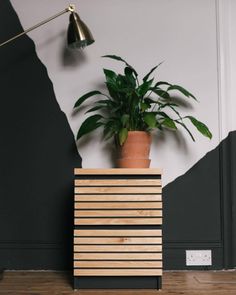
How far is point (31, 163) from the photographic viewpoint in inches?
100

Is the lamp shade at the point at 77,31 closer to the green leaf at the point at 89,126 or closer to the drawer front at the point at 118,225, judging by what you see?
the green leaf at the point at 89,126

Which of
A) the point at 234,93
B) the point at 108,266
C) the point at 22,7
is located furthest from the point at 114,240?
the point at 22,7

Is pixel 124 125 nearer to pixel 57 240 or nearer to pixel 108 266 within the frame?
pixel 108 266

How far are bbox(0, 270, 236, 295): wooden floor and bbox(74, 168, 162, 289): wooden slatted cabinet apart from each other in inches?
3.0

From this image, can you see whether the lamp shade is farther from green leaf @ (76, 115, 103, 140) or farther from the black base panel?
the black base panel

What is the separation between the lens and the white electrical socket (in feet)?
8.06

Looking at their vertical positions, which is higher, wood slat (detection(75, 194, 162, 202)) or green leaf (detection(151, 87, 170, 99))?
green leaf (detection(151, 87, 170, 99))

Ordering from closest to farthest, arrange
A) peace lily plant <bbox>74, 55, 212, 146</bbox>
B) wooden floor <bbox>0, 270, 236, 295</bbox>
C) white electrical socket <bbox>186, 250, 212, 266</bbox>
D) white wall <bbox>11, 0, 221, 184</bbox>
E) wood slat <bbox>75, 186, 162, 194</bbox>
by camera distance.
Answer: wooden floor <bbox>0, 270, 236, 295</bbox> → wood slat <bbox>75, 186, 162, 194</bbox> → peace lily plant <bbox>74, 55, 212, 146</bbox> → white electrical socket <bbox>186, 250, 212, 266</bbox> → white wall <bbox>11, 0, 221, 184</bbox>

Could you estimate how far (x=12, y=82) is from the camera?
2.61m

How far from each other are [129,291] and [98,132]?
1.01 m

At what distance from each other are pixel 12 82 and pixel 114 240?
4.16ft

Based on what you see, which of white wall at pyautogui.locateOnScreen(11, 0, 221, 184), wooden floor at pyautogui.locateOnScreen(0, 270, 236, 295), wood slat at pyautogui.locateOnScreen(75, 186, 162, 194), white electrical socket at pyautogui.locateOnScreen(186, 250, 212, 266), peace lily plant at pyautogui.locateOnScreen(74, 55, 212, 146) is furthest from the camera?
white wall at pyautogui.locateOnScreen(11, 0, 221, 184)

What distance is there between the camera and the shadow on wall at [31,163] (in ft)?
8.17

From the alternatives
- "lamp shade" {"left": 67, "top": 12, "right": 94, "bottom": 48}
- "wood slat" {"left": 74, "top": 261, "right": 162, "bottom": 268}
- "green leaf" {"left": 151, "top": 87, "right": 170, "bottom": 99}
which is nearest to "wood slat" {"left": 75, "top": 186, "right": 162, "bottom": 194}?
"wood slat" {"left": 74, "top": 261, "right": 162, "bottom": 268}
